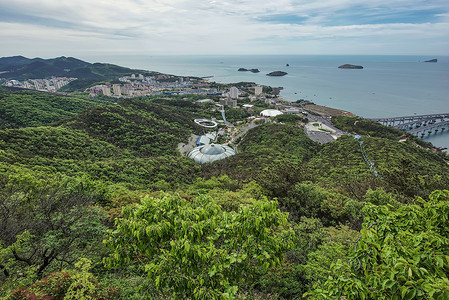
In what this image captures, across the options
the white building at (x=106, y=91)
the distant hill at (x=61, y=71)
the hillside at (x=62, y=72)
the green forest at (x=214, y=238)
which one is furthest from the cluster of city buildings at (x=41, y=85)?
the green forest at (x=214, y=238)

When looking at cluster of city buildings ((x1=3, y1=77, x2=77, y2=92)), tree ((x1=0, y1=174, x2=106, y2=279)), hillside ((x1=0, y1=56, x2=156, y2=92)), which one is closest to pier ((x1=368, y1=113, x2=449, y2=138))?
tree ((x1=0, y1=174, x2=106, y2=279))

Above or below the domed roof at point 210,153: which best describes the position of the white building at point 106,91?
above

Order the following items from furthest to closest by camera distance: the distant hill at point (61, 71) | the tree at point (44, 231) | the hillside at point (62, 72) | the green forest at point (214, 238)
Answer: the distant hill at point (61, 71)
the hillside at point (62, 72)
the tree at point (44, 231)
the green forest at point (214, 238)

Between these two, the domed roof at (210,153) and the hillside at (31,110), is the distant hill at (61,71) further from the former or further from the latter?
the domed roof at (210,153)

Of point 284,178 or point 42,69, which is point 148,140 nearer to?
point 284,178

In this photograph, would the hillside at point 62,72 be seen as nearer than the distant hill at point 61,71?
Yes

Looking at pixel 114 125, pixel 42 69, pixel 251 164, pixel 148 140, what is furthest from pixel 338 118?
pixel 42 69
